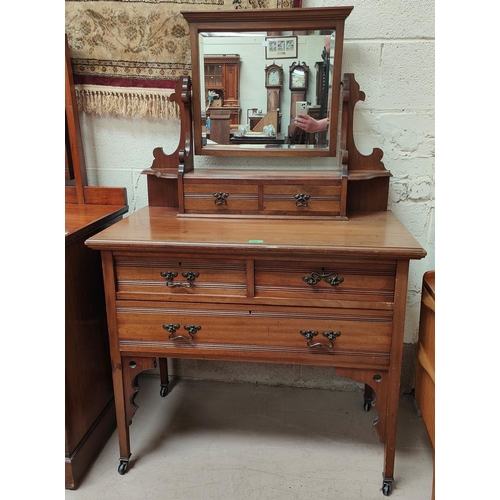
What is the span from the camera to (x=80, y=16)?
182 cm

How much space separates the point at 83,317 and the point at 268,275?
29.6 inches

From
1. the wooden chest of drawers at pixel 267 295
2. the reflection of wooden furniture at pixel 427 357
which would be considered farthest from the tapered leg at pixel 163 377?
the reflection of wooden furniture at pixel 427 357

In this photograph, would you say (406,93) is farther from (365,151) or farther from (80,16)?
(80,16)

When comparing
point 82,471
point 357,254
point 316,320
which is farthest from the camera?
point 82,471

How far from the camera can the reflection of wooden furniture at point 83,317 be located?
1569 mm

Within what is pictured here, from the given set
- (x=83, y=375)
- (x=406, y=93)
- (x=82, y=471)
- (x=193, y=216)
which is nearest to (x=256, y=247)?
(x=193, y=216)

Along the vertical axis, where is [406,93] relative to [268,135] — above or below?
above

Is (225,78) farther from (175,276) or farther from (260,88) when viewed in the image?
(175,276)

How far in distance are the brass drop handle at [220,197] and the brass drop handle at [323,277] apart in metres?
0.50

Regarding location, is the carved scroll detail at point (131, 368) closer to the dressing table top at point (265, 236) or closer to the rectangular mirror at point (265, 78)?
the dressing table top at point (265, 236)

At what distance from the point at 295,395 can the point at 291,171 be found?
1104mm

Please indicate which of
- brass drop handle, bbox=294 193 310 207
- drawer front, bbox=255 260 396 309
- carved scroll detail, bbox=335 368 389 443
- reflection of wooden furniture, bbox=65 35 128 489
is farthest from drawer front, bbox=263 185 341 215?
reflection of wooden furniture, bbox=65 35 128 489

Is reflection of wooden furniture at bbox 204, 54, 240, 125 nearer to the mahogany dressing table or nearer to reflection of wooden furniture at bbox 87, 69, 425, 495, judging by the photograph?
the mahogany dressing table

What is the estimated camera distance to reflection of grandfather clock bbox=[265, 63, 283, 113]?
67.6 inches
